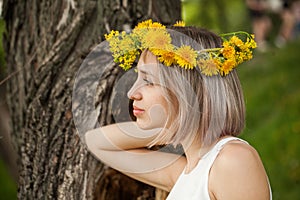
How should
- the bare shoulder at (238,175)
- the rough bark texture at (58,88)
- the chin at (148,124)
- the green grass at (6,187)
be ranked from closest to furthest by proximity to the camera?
1. the bare shoulder at (238,175)
2. the chin at (148,124)
3. the rough bark texture at (58,88)
4. the green grass at (6,187)

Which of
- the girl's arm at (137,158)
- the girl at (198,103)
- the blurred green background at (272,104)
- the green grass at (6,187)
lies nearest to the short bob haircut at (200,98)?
the girl at (198,103)

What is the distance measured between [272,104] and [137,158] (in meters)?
5.41

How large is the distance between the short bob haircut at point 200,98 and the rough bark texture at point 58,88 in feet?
1.78

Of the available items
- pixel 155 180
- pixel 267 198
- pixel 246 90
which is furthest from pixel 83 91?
pixel 246 90

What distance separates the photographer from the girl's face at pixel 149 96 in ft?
8.94

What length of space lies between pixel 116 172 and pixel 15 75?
83cm

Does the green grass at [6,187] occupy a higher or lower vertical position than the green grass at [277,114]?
lower

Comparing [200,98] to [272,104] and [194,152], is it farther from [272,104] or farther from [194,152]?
[272,104]

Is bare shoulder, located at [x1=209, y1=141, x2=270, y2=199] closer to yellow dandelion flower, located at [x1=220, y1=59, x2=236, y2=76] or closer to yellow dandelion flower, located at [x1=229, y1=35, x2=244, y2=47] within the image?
yellow dandelion flower, located at [x1=220, y1=59, x2=236, y2=76]

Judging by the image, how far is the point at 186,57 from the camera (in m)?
2.65

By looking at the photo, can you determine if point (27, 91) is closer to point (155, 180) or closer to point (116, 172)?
point (116, 172)

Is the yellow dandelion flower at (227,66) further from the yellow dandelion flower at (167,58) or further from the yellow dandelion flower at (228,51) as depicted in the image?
the yellow dandelion flower at (167,58)

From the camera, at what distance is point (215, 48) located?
2.73m

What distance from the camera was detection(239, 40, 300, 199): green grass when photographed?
6781mm
